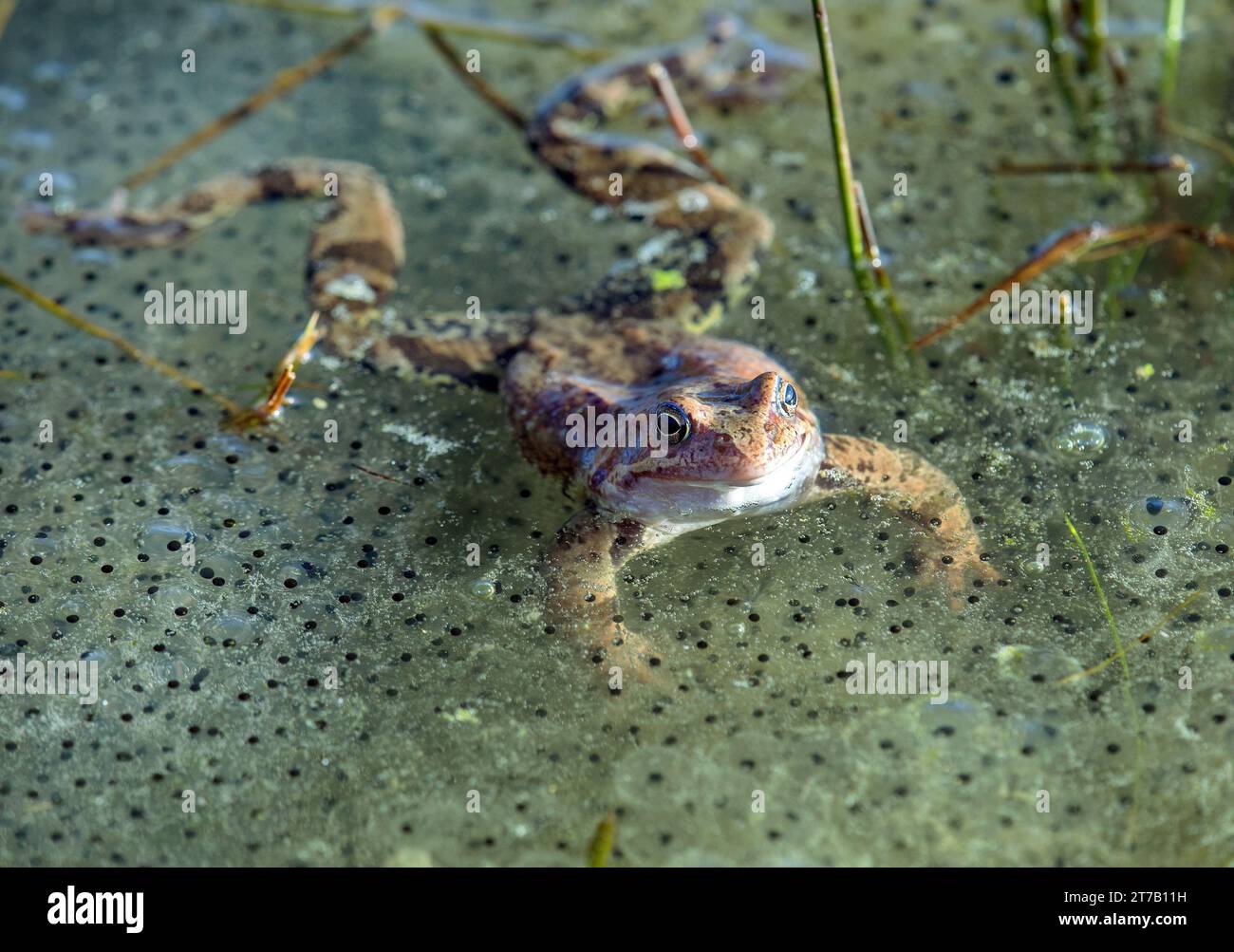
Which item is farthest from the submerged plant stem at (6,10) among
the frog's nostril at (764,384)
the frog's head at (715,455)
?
the frog's nostril at (764,384)

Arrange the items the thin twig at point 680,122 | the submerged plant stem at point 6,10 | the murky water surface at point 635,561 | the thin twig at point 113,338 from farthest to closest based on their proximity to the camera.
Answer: the submerged plant stem at point 6,10, the thin twig at point 680,122, the thin twig at point 113,338, the murky water surface at point 635,561

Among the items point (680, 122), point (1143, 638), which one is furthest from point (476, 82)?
point (1143, 638)

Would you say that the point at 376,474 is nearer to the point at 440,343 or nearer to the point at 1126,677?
the point at 440,343

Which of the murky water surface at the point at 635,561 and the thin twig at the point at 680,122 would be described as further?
the thin twig at the point at 680,122

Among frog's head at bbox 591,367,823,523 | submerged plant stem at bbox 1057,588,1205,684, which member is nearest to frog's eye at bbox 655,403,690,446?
frog's head at bbox 591,367,823,523

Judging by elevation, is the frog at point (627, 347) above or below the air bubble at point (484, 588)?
above

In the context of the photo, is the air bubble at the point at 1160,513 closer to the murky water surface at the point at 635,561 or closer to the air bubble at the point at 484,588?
the murky water surface at the point at 635,561

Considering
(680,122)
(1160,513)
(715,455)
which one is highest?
(680,122)

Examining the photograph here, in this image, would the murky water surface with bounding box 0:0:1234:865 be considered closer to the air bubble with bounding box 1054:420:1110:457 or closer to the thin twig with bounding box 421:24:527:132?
the air bubble with bounding box 1054:420:1110:457
